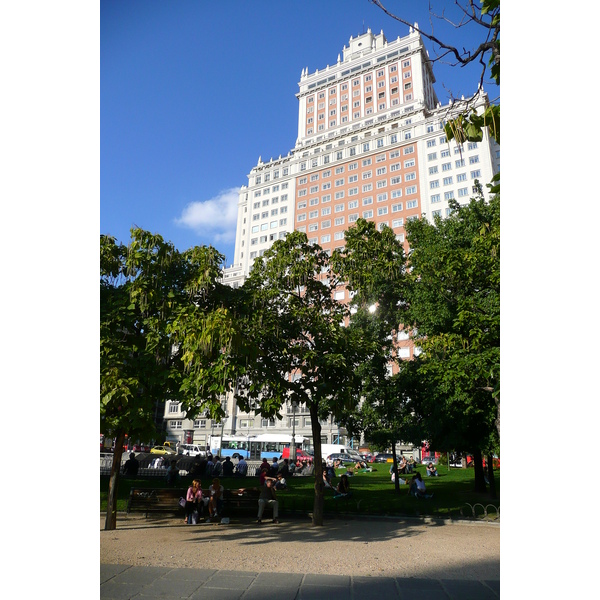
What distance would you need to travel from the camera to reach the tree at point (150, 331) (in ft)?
29.1

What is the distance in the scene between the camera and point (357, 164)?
277 feet

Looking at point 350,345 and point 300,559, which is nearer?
point 300,559

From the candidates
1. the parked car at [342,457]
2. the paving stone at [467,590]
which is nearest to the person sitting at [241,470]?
the parked car at [342,457]

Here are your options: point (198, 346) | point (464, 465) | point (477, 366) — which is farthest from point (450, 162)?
point (198, 346)

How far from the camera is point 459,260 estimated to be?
1509cm

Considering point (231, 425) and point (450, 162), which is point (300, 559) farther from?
point (450, 162)

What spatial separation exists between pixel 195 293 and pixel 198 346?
2892mm

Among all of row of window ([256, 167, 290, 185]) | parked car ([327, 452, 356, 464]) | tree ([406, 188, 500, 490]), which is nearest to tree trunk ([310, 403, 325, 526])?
tree ([406, 188, 500, 490])

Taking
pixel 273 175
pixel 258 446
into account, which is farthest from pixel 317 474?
pixel 273 175

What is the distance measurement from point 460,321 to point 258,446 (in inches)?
1609

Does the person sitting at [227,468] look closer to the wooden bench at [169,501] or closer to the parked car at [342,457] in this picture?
the wooden bench at [169,501]

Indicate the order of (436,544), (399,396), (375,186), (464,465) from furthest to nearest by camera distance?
1. (375,186)
2. (464,465)
3. (399,396)
4. (436,544)

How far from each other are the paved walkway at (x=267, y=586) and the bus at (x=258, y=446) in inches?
1630

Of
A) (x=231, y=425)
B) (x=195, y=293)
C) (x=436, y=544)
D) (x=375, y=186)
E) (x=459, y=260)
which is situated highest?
(x=375, y=186)
